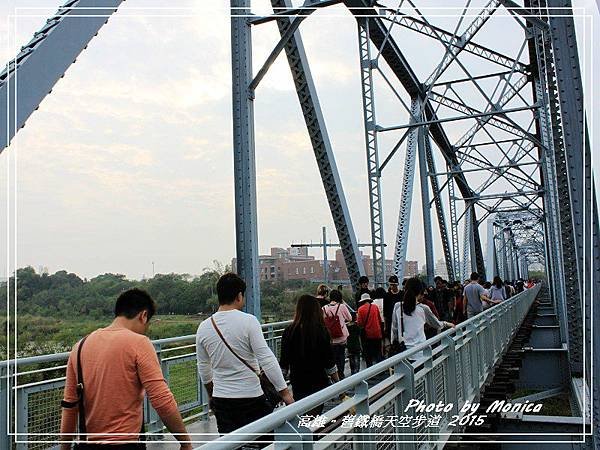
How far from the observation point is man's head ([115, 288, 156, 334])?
2908 mm

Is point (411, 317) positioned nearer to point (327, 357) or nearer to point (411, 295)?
point (411, 295)

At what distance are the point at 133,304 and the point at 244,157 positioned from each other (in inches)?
189

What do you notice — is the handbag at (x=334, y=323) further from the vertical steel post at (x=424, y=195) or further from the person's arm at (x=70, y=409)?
the vertical steel post at (x=424, y=195)

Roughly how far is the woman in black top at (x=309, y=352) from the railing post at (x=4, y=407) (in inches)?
87.1

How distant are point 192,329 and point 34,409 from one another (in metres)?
1.94

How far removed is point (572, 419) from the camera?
10008 mm

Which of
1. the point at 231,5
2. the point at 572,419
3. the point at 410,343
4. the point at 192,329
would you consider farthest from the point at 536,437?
the point at 231,5

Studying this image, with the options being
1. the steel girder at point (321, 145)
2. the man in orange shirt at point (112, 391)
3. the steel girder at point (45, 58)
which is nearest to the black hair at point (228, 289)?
the man in orange shirt at point (112, 391)

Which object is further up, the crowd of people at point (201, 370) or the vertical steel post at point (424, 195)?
the vertical steel post at point (424, 195)

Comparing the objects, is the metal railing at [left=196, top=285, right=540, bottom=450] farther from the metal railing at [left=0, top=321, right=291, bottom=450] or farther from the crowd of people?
the metal railing at [left=0, top=321, right=291, bottom=450]

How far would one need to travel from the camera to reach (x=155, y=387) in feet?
8.97

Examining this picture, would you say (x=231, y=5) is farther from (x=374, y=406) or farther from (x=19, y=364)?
(x=374, y=406)

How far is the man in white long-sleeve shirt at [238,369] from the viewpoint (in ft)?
11.8

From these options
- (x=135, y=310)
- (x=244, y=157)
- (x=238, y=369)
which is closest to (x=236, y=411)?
(x=238, y=369)
